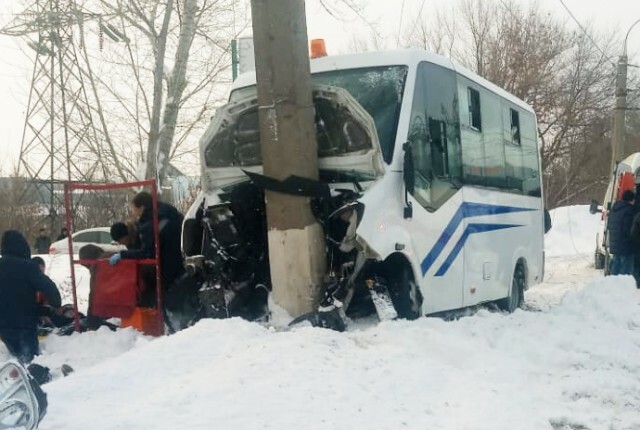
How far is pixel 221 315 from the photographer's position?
702 centimetres

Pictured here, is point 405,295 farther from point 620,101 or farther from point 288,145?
point 620,101

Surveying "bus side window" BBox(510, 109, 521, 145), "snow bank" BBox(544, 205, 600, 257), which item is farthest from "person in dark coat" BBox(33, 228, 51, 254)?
"bus side window" BBox(510, 109, 521, 145)

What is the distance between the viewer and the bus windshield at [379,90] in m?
6.91

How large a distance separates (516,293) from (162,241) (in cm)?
535

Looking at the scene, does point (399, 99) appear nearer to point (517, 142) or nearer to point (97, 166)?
point (517, 142)

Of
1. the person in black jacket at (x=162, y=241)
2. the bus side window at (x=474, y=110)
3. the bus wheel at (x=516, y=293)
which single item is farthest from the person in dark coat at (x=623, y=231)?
the person in black jacket at (x=162, y=241)

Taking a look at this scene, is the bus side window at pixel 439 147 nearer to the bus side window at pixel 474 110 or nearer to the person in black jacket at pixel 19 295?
the bus side window at pixel 474 110

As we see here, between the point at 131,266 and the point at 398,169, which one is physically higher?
the point at 398,169

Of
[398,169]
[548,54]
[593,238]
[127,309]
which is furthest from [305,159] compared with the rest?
[548,54]

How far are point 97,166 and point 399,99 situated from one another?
565 inches

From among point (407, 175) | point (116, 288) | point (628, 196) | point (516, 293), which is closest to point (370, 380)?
point (407, 175)

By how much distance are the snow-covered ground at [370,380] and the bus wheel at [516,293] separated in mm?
3414

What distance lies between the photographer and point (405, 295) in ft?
22.3

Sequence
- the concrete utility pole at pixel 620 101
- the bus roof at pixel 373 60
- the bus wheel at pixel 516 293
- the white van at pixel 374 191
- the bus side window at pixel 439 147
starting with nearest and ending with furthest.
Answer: the white van at pixel 374 191
the bus roof at pixel 373 60
the bus side window at pixel 439 147
the bus wheel at pixel 516 293
the concrete utility pole at pixel 620 101
